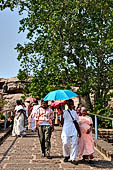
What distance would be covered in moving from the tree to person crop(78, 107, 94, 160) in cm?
814

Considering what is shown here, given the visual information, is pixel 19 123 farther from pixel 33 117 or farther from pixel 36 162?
pixel 36 162

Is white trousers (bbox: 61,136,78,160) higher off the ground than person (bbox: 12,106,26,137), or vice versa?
person (bbox: 12,106,26,137)

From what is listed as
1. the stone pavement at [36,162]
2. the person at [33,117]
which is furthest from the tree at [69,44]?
the stone pavement at [36,162]

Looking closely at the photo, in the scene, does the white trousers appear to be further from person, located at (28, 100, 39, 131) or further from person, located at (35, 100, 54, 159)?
person, located at (28, 100, 39, 131)

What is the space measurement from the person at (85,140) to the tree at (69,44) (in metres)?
8.14

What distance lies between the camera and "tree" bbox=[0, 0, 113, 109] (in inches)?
628

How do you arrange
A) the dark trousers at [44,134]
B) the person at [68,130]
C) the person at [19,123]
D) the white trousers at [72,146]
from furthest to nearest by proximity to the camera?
the person at [19,123] → the dark trousers at [44,134] → the person at [68,130] → the white trousers at [72,146]

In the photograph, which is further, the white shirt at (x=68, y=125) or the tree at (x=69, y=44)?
the tree at (x=69, y=44)

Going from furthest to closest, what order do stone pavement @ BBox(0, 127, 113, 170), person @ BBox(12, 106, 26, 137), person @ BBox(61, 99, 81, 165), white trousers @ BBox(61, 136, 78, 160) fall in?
person @ BBox(12, 106, 26, 137) < person @ BBox(61, 99, 81, 165) < white trousers @ BBox(61, 136, 78, 160) < stone pavement @ BBox(0, 127, 113, 170)

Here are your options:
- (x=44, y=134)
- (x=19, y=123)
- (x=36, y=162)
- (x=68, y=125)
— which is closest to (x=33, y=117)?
(x=19, y=123)

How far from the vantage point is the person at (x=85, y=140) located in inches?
290

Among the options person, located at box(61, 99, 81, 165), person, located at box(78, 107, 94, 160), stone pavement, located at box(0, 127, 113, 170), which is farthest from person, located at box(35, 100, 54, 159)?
person, located at box(78, 107, 94, 160)

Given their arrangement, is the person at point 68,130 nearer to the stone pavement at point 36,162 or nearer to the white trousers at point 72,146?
the white trousers at point 72,146

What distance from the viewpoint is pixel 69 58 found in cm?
1677
